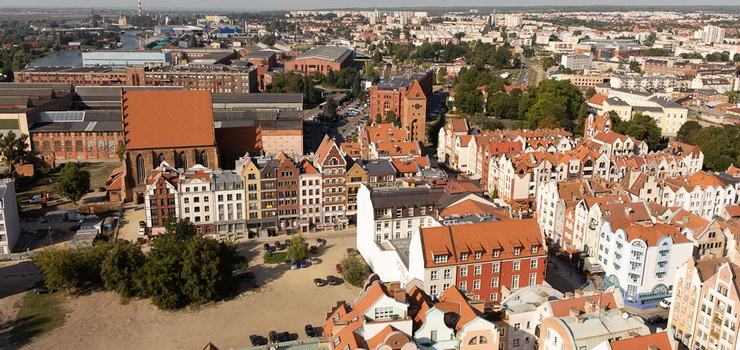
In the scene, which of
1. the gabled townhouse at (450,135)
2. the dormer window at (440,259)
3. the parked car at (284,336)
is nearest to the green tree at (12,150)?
the parked car at (284,336)

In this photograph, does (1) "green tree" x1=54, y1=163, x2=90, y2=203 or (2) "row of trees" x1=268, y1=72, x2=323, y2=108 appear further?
(2) "row of trees" x1=268, y1=72, x2=323, y2=108

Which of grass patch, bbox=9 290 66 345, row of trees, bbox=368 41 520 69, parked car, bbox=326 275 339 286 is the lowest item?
grass patch, bbox=9 290 66 345

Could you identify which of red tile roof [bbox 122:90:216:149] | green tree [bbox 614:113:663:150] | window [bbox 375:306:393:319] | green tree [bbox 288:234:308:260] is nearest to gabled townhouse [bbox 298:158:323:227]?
green tree [bbox 288:234:308:260]

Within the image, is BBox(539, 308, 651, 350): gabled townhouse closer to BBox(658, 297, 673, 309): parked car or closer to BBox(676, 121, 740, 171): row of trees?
BBox(658, 297, 673, 309): parked car

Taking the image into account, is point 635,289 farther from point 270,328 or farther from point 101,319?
point 101,319

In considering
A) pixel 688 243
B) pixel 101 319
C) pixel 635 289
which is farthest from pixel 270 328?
pixel 688 243

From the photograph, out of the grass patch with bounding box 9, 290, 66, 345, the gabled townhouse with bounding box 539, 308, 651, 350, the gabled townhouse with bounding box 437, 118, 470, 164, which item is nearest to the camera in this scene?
the gabled townhouse with bounding box 539, 308, 651, 350

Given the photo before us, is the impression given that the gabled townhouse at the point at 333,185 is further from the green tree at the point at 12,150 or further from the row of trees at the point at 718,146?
the row of trees at the point at 718,146
